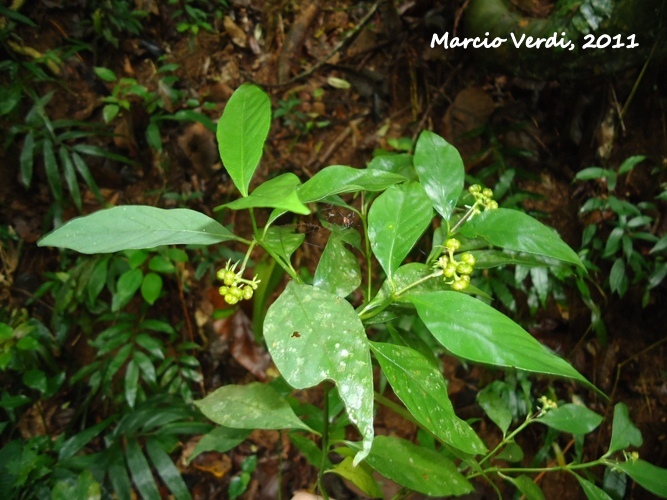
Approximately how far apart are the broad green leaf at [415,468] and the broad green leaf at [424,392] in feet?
0.64

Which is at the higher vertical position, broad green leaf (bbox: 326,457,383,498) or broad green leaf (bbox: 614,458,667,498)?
broad green leaf (bbox: 614,458,667,498)

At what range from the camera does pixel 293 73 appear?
8.39ft

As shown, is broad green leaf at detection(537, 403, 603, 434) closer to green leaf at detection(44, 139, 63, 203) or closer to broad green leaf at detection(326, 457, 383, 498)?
broad green leaf at detection(326, 457, 383, 498)

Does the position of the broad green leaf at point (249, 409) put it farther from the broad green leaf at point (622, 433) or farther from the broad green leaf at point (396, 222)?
the broad green leaf at point (622, 433)

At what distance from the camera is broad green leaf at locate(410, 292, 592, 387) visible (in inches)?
19.0

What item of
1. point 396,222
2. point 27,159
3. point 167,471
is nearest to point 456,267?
point 396,222

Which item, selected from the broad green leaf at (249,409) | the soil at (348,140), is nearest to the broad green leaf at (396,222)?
the broad green leaf at (249,409)

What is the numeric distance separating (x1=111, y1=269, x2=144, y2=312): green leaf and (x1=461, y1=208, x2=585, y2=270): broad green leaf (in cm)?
148

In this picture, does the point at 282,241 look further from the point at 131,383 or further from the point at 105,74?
the point at 105,74

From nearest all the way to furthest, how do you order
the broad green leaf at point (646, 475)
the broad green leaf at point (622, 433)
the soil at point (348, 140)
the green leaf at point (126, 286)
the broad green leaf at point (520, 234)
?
1. the broad green leaf at point (520, 234)
2. the broad green leaf at point (646, 475)
3. the broad green leaf at point (622, 433)
4. the green leaf at point (126, 286)
5. the soil at point (348, 140)

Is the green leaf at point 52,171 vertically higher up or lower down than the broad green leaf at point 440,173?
lower down

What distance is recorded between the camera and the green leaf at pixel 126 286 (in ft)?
5.58

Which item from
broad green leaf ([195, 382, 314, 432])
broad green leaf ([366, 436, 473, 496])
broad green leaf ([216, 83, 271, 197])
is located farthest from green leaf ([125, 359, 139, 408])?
broad green leaf ([216, 83, 271, 197])

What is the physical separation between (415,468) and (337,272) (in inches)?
16.5
